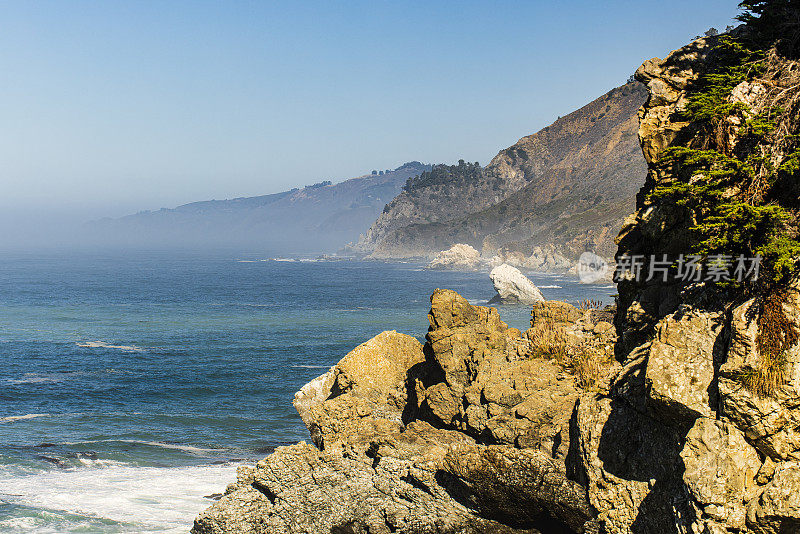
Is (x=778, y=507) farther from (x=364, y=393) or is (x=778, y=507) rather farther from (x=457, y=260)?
(x=457, y=260)

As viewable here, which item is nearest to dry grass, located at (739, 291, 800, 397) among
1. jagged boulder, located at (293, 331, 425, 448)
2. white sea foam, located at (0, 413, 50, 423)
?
jagged boulder, located at (293, 331, 425, 448)

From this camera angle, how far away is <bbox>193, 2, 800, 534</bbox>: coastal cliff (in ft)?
27.3

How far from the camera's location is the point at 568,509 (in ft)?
34.8

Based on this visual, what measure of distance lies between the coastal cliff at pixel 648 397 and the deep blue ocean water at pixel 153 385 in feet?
26.7

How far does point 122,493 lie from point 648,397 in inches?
787

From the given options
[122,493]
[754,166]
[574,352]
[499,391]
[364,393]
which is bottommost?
[122,493]

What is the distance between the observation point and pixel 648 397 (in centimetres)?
945

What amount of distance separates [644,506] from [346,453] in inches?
264

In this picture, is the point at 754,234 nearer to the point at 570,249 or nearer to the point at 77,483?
the point at 77,483

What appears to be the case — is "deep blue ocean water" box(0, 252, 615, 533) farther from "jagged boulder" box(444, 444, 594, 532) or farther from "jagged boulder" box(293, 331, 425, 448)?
"jagged boulder" box(444, 444, 594, 532)

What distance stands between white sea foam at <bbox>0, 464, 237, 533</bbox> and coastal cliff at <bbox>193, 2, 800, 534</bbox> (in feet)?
23.2

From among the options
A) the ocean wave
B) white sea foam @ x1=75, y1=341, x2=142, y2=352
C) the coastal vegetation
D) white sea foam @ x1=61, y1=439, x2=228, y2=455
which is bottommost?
white sea foam @ x1=61, y1=439, x2=228, y2=455

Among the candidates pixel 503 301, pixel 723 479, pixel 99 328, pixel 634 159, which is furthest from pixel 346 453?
pixel 634 159

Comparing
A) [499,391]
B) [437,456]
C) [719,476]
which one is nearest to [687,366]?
[719,476]
